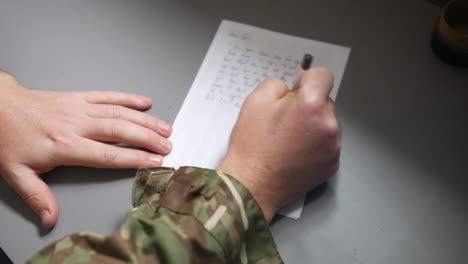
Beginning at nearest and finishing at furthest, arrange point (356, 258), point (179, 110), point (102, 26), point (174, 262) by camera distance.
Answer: point (174, 262) → point (356, 258) → point (179, 110) → point (102, 26)

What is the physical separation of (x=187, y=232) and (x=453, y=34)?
0.55m

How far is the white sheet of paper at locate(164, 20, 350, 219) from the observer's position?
666 mm

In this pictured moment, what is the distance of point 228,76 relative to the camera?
0.73 m

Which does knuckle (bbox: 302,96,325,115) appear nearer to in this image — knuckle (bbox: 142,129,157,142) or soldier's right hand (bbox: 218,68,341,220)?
soldier's right hand (bbox: 218,68,341,220)

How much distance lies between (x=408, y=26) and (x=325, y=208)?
1.33ft

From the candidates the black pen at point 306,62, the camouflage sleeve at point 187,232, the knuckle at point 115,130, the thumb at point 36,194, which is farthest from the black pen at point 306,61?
the thumb at point 36,194

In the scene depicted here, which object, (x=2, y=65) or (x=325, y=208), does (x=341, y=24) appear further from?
(x=2, y=65)

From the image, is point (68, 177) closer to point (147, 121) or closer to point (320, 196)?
point (147, 121)

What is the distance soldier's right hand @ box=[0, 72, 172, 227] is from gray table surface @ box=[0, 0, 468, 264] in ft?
0.09

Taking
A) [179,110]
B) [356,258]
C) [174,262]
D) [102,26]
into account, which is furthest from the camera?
[102,26]

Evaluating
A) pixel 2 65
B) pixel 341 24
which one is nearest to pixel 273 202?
pixel 341 24

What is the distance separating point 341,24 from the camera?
0.75 m

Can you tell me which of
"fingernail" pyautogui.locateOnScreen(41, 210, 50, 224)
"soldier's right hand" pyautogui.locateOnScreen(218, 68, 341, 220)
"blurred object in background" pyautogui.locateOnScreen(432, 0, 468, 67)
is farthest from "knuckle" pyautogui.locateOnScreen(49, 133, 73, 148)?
"blurred object in background" pyautogui.locateOnScreen(432, 0, 468, 67)

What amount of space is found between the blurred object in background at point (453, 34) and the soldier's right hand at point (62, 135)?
51 centimetres
